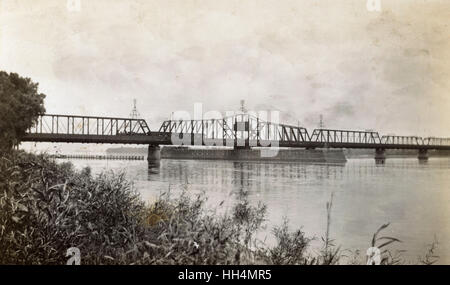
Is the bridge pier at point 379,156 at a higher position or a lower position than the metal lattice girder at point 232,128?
lower

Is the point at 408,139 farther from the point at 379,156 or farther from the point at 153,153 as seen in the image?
the point at 153,153

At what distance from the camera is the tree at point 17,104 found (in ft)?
52.8

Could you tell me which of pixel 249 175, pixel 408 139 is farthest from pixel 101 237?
pixel 408 139

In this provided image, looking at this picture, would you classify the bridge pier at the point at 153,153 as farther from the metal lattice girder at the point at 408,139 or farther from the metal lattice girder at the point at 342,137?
the metal lattice girder at the point at 408,139

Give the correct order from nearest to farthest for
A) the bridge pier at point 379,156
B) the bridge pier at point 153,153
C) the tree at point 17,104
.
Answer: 1. the tree at point 17,104
2. the bridge pier at point 153,153
3. the bridge pier at point 379,156

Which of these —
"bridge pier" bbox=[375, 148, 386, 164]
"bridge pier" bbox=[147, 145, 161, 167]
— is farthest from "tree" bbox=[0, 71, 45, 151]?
"bridge pier" bbox=[375, 148, 386, 164]

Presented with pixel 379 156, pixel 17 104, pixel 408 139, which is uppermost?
pixel 408 139

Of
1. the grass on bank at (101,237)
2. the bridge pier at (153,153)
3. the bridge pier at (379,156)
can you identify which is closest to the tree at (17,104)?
the grass on bank at (101,237)

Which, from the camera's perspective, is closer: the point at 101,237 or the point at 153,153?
the point at 101,237

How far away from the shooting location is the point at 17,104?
18203mm

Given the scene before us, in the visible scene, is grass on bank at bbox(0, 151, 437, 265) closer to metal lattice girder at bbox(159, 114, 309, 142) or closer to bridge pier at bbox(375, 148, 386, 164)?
metal lattice girder at bbox(159, 114, 309, 142)

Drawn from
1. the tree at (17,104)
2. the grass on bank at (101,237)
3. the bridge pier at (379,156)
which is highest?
the tree at (17,104)

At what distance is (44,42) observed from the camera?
10.8 meters
